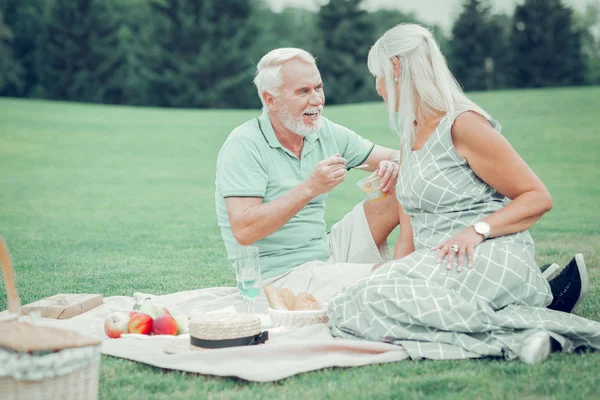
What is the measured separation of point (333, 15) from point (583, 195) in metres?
33.9

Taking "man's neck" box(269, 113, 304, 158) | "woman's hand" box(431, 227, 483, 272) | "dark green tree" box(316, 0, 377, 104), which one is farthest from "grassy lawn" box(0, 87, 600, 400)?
"dark green tree" box(316, 0, 377, 104)

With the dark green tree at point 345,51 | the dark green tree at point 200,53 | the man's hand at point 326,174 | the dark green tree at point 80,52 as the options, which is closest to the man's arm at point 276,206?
the man's hand at point 326,174

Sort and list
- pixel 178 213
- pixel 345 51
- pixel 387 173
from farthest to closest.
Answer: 1. pixel 345 51
2. pixel 178 213
3. pixel 387 173

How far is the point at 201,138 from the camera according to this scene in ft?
70.4

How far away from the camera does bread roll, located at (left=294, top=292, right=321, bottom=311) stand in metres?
4.21

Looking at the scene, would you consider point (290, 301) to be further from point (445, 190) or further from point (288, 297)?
point (445, 190)

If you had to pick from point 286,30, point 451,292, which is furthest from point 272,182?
point 286,30

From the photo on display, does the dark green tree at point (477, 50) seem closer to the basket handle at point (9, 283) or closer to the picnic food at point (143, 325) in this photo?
the picnic food at point (143, 325)

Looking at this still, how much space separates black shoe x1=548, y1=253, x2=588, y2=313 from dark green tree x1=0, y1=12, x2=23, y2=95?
127ft

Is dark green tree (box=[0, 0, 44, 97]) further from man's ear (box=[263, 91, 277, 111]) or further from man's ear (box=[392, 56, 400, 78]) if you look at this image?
man's ear (box=[392, 56, 400, 78])

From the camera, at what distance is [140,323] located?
4.13 metres

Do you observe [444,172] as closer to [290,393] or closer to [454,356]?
[454,356]

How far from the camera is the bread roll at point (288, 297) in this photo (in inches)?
→ 167

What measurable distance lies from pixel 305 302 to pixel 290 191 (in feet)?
2.10
